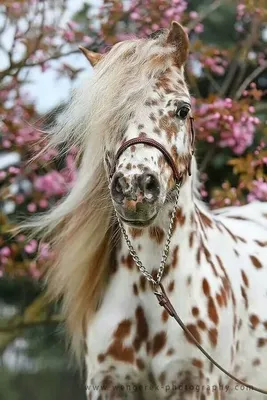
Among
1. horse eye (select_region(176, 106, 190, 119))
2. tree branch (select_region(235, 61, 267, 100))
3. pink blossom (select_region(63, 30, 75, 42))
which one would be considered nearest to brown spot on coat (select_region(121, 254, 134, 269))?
horse eye (select_region(176, 106, 190, 119))

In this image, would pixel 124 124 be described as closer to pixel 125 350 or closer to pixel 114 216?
pixel 114 216

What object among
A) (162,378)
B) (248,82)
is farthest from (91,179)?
(248,82)

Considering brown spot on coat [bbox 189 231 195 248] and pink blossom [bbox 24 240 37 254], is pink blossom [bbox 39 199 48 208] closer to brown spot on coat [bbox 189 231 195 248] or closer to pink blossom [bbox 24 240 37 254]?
pink blossom [bbox 24 240 37 254]

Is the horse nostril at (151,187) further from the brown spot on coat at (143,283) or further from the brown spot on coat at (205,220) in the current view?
the brown spot on coat at (205,220)

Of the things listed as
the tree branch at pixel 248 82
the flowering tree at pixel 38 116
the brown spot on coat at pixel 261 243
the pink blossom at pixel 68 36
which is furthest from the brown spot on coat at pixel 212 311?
the tree branch at pixel 248 82

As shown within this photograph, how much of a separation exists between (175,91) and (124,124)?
7.6 inches

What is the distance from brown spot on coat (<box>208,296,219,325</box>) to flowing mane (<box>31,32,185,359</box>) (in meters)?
0.35

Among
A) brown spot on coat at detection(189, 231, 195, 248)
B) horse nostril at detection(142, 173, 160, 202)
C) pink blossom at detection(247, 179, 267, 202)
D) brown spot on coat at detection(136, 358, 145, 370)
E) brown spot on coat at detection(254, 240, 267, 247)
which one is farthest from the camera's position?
pink blossom at detection(247, 179, 267, 202)

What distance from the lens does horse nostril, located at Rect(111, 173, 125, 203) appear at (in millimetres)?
2200

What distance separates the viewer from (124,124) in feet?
7.86

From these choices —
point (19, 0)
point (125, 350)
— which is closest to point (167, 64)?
point (125, 350)

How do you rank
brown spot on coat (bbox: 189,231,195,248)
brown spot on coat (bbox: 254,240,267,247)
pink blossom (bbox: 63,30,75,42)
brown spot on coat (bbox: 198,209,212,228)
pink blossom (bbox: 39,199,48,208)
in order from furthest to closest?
pink blossom (bbox: 39,199,48,208), pink blossom (bbox: 63,30,75,42), brown spot on coat (bbox: 254,240,267,247), brown spot on coat (bbox: 198,209,212,228), brown spot on coat (bbox: 189,231,195,248)

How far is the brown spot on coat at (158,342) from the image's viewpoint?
250cm

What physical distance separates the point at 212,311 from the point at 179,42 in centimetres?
86
